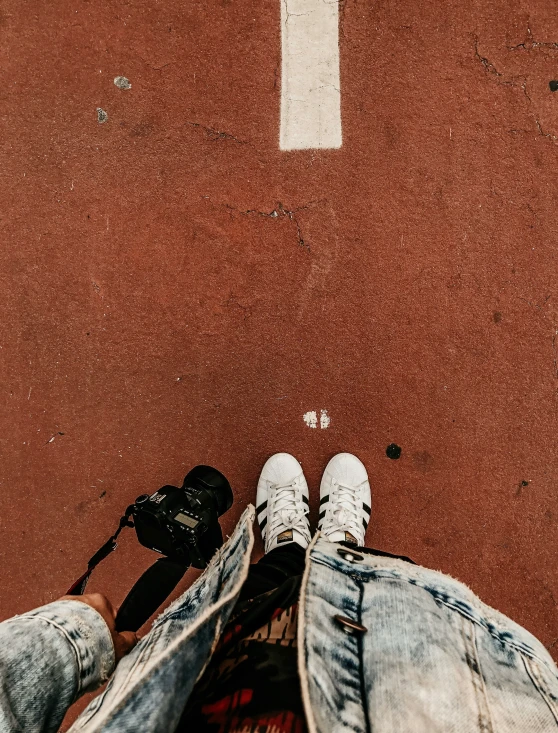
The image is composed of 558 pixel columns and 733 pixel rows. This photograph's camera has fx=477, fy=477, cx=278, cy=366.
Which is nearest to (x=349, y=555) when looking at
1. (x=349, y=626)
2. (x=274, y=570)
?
(x=349, y=626)

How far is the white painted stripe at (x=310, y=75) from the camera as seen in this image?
81.4 inches

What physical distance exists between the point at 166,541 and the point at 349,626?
0.74 metres

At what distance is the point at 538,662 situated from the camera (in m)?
1.12

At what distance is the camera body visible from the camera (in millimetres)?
1518

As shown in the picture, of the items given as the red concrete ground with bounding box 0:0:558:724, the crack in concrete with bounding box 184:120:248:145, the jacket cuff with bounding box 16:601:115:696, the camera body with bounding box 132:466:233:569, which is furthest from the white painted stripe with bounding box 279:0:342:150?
the jacket cuff with bounding box 16:601:115:696

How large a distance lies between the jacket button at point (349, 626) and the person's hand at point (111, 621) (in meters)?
0.71

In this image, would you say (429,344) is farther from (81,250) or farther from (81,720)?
(81,720)

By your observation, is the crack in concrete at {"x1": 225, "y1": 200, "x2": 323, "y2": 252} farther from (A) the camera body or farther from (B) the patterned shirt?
(B) the patterned shirt

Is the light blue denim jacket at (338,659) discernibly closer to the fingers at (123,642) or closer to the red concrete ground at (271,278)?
the fingers at (123,642)

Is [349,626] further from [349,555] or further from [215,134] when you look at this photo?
[215,134]

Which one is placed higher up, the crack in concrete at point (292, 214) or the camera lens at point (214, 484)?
the crack in concrete at point (292, 214)

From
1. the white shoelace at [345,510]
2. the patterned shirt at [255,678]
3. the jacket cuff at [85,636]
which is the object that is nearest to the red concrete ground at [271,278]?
the white shoelace at [345,510]

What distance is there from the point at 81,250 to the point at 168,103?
2.46 ft

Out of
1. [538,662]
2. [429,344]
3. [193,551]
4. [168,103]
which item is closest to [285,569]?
[193,551]
